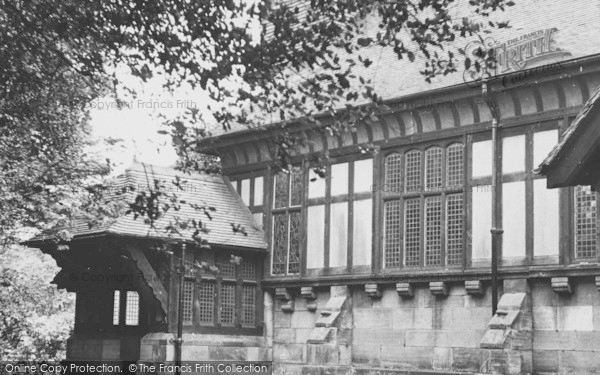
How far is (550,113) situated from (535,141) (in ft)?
1.93

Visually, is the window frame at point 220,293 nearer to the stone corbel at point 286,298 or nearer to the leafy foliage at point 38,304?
the stone corbel at point 286,298

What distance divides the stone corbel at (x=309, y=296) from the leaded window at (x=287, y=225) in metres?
0.58

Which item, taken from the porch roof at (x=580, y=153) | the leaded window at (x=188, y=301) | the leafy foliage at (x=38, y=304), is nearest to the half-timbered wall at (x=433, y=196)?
the leaded window at (x=188, y=301)

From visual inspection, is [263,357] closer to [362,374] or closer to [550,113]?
[362,374]

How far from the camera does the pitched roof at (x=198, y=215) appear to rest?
24.7 m

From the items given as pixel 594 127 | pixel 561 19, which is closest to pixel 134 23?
pixel 594 127

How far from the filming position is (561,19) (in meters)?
22.4

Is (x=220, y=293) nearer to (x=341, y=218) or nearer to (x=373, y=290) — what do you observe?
(x=341, y=218)

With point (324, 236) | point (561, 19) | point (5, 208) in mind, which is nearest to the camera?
point (5, 208)

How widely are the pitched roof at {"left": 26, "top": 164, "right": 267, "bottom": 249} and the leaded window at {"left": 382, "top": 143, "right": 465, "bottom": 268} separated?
3.51m

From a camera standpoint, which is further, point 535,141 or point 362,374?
point 362,374

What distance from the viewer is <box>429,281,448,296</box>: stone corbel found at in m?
22.5

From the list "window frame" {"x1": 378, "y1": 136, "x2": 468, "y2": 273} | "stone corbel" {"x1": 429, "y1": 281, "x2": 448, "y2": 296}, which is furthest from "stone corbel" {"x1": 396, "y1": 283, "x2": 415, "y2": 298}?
"stone corbel" {"x1": 429, "y1": 281, "x2": 448, "y2": 296}

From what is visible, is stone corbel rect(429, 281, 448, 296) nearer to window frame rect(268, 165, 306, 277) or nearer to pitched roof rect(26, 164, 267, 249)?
window frame rect(268, 165, 306, 277)
